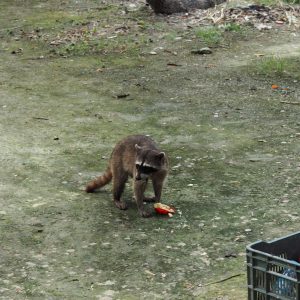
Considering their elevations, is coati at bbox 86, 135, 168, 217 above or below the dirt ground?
above

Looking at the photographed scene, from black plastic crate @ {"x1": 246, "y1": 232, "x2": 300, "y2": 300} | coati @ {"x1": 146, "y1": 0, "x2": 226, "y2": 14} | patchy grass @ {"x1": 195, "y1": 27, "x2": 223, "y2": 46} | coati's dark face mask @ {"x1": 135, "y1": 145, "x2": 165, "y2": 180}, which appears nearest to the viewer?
black plastic crate @ {"x1": 246, "y1": 232, "x2": 300, "y2": 300}

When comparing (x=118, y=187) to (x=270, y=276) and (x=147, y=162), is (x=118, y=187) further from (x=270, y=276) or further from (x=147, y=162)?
(x=270, y=276)

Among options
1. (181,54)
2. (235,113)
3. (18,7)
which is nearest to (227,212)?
(235,113)

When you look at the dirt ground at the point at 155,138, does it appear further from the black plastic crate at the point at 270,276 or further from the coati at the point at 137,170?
the black plastic crate at the point at 270,276

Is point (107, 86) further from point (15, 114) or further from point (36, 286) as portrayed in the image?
point (36, 286)

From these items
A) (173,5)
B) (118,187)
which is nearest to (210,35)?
(173,5)

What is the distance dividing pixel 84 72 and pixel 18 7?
4841 millimetres

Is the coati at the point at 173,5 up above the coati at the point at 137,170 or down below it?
below

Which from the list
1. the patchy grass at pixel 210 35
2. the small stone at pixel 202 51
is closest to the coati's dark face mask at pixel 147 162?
the small stone at pixel 202 51

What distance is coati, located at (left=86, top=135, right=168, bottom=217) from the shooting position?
581 centimetres

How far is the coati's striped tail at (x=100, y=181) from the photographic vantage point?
6.24 m

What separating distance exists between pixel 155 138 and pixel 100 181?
4.61 ft

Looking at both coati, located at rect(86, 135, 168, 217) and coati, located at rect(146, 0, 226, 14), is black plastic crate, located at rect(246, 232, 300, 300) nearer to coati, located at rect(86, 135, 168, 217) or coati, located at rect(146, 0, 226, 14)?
coati, located at rect(86, 135, 168, 217)

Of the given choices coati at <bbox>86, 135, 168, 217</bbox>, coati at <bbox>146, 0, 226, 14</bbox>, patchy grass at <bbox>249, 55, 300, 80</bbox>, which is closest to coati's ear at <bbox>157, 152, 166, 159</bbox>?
coati at <bbox>86, 135, 168, 217</bbox>
